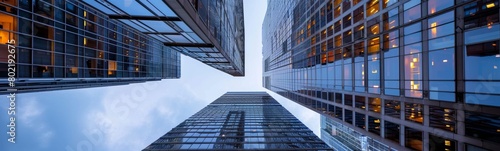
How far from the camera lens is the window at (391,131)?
82.9ft

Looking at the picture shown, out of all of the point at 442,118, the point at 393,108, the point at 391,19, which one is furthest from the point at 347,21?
the point at 442,118

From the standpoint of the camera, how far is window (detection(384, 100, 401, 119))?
24734 millimetres

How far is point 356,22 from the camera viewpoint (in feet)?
106

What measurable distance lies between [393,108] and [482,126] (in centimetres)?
883

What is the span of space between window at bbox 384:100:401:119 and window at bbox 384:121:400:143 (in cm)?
104

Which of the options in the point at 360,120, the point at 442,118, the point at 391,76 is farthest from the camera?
the point at 360,120

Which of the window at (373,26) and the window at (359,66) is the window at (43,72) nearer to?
the window at (359,66)

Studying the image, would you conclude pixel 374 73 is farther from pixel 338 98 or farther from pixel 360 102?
pixel 338 98

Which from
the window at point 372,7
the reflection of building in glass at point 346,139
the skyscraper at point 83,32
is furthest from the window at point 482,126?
the reflection of building in glass at point 346,139

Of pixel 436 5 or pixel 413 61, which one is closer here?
pixel 436 5

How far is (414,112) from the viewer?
2270 cm

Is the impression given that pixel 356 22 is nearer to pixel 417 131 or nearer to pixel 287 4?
pixel 417 131

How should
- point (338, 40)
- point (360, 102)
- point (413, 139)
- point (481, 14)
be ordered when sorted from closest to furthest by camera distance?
point (481, 14) < point (413, 139) < point (360, 102) < point (338, 40)

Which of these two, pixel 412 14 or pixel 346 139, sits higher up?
pixel 412 14
